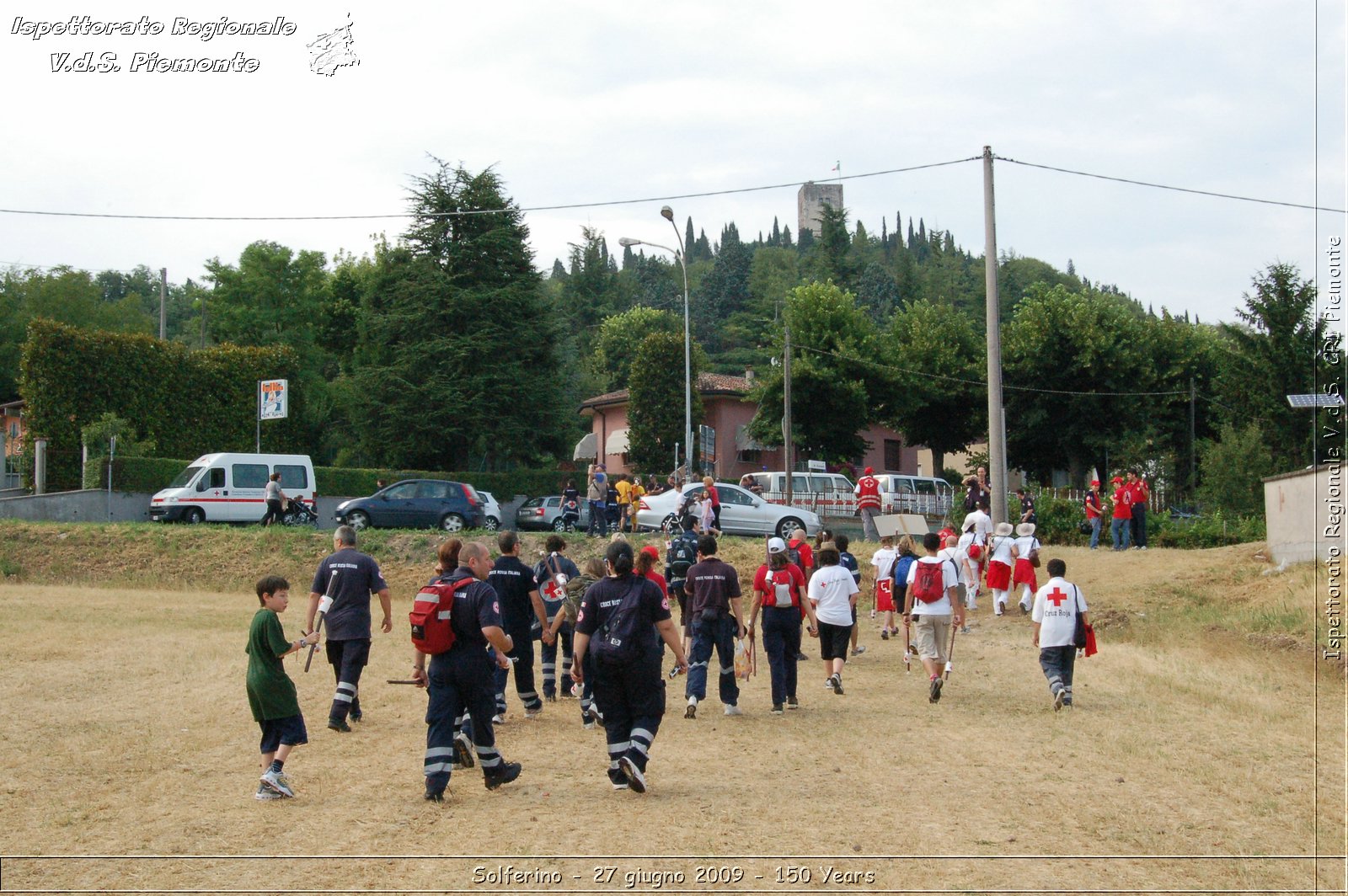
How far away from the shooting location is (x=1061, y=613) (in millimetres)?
12562

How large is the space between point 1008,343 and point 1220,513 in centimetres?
1663

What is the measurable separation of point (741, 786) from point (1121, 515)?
60.9ft

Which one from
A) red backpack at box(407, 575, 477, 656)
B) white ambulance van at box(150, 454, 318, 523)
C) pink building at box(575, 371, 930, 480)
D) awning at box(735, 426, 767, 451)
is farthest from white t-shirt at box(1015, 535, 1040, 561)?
awning at box(735, 426, 767, 451)

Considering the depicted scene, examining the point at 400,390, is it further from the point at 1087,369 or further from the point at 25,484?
the point at 1087,369

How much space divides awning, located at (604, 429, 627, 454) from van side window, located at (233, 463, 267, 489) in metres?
25.3

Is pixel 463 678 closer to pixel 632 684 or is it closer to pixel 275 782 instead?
pixel 632 684

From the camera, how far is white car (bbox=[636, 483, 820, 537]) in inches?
1173

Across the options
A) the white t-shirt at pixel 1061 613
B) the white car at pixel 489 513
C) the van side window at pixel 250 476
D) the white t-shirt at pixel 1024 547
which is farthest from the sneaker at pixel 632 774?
the van side window at pixel 250 476

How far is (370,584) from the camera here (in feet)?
35.4

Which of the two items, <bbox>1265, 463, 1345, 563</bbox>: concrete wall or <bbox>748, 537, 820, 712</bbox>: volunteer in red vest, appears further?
<bbox>1265, 463, 1345, 563</bbox>: concrete wall

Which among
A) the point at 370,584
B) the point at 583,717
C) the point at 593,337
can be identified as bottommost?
the point at 583,717

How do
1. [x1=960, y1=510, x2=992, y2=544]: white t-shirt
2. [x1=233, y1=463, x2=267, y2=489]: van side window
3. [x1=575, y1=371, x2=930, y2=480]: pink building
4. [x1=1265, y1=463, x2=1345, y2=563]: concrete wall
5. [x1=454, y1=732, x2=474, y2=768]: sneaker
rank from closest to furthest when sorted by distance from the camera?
[x1=454, y1=732, x2=474, y2=768]: sneaker → [x1=1265, y1=463, x2=1345, y2=563]: concrete wall → [x1=960, y1=510, x2=992, y2=544]: white t-shirt → [x1=233, y1=463, x2=267, y2=489]: van side window → [x1=575, y1=371, x2=930, y2=480]: pink building

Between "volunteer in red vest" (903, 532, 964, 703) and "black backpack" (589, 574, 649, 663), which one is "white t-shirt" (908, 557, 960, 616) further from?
"black backpack" (589, 574, 649, 663)

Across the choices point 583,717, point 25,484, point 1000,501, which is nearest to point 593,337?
point 25,484
